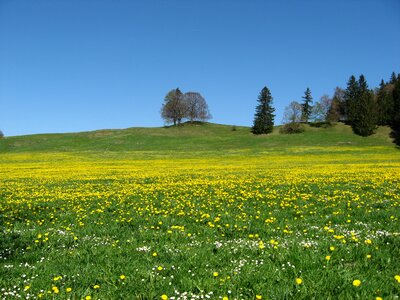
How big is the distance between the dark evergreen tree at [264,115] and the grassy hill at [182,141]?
2.81 metres

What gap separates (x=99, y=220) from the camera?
10.2 metres

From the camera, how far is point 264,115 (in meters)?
109

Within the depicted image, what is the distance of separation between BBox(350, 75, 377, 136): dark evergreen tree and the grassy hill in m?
2.37

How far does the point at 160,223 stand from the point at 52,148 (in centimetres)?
8552

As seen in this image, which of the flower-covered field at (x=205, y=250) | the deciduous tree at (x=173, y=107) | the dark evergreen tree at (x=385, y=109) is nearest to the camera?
the flower-covered field at (x=205, y=250)

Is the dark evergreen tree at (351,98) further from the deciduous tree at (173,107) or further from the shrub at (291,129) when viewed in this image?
the deciduous tree at (173,107)

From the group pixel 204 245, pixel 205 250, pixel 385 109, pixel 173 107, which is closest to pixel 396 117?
pixel 385 109

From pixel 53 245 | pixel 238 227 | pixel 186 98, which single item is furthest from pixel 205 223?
pixel 186 98

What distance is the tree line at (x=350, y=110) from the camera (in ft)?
322

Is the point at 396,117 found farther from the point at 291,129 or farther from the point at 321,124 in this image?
the point at 291,129

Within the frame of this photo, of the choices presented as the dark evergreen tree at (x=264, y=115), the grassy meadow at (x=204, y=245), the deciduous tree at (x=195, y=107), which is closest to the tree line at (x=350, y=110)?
the dark evergreen tree at (x=264, y=115)

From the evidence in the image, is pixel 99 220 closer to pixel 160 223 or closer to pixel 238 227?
pixel 160 223

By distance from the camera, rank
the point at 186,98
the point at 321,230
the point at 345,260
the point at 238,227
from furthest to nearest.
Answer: the point at 186,98
the point at 238,227
the point at 321,230
the point at 345,260

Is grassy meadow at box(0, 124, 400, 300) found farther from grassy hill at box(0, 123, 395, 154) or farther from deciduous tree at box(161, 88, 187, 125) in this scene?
deciduous tree at box(161, 88, 187, 125)
